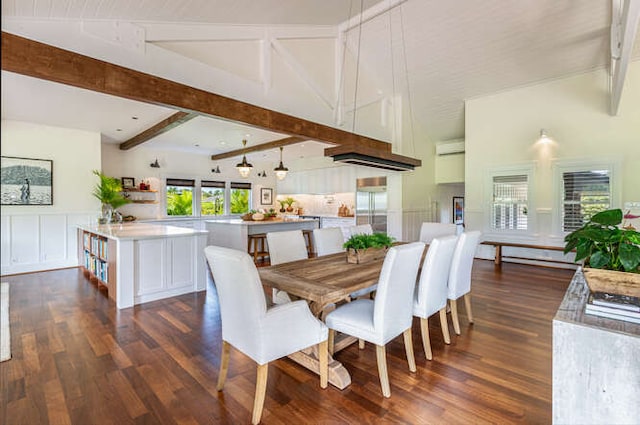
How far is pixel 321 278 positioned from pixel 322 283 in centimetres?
14

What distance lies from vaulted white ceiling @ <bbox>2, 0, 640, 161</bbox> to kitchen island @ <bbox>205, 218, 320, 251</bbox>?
1.80 m

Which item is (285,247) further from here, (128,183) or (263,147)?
(128,183)

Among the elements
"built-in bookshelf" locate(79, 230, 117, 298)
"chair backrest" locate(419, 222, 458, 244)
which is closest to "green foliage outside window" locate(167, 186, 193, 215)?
"built-in bookshelf" locate(79, 230, 117, 298)

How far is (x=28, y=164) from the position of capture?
5.39m

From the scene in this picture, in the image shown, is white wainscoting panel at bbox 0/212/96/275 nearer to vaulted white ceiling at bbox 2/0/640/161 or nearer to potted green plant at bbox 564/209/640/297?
vaulted white ceiling at bbox 2/0/640/161

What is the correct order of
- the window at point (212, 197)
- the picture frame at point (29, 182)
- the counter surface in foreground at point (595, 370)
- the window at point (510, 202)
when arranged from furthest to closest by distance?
the window at point (212, 197)
the window at point (510, 202)
the picture frame at point (29, 182)
the counter surface in foreground at point (595, 370)

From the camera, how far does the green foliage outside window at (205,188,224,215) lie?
9148 mm

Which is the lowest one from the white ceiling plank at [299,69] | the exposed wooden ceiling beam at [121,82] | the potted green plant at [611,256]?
the potted green plant at [611,256]

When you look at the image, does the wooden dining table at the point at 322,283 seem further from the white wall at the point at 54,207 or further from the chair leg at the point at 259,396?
the white wall at the point at 54,207

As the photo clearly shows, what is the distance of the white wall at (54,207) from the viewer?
Result: 5.34 metres

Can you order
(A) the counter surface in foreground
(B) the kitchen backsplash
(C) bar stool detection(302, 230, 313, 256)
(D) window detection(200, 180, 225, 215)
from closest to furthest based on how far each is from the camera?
(A) the counter surface in foreground → (C) bar stool detection(302, 230, 313, 256) → (B) the kitchen backsplash → (D) window detection(200, 180, 225, 215)

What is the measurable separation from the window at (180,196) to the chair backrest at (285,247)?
20.7ft

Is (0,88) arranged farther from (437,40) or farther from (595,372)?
(437,40)

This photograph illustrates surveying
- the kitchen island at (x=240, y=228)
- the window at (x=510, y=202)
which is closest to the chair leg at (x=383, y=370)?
the kitchen island at (x=240, y=228)
